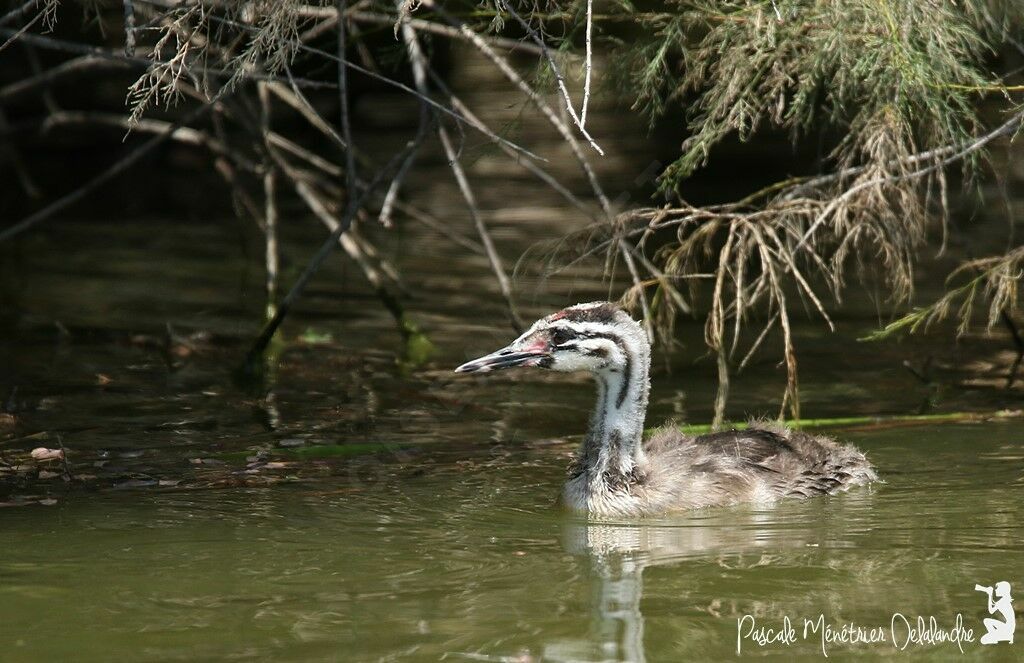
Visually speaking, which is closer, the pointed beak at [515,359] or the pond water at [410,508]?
the pond water at [410,508]

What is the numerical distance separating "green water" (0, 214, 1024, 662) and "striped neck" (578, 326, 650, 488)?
372 millimetres

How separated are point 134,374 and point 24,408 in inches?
53.2

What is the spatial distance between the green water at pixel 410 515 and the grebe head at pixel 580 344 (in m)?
0.73

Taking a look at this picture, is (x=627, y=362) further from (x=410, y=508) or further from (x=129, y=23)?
(x=129, y=23)

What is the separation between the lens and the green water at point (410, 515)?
655 cm

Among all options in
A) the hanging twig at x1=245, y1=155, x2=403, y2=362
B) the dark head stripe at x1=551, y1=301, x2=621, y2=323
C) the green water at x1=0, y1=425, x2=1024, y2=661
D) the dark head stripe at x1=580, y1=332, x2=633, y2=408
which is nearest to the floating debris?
the green water at x1=0, y1=425, x2=1024, y2=661

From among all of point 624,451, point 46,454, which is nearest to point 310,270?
point 46,454

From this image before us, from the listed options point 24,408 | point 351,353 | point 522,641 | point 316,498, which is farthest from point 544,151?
point 522,641

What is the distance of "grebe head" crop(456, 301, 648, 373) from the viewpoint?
8703 millimetres

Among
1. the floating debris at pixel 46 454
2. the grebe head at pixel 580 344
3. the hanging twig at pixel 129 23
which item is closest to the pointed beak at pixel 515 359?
the grebe head at pixel 580 344

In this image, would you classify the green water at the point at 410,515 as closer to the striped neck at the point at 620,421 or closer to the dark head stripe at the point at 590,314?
the striped neck at the point at 620,421

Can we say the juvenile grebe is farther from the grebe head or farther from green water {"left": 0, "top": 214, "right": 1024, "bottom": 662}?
green water {"left": 0, "top": 214, "right": 1024, "bottom": 662}

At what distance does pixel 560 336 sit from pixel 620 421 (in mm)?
559

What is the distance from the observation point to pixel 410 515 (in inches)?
328
